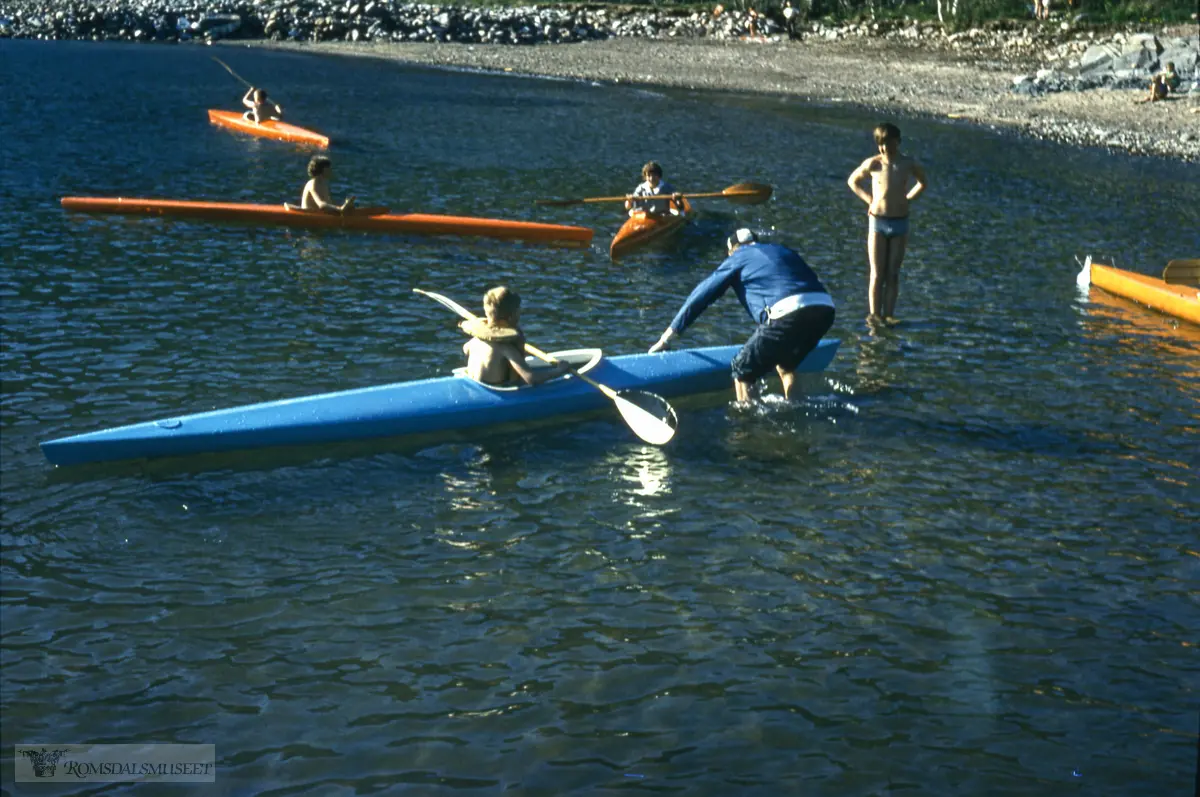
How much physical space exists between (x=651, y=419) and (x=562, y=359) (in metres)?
1.12

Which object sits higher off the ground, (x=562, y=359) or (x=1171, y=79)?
(x=1171, y=79)

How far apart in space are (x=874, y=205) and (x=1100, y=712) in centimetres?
743

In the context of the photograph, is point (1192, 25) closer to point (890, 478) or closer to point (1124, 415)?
point (1124, 415)

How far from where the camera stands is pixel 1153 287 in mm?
15469

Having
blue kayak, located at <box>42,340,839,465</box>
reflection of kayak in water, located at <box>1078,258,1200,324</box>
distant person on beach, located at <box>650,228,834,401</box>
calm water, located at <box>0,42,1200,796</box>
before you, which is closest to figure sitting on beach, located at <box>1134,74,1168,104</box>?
calm water, located at <box>0,42,1200,796</box>

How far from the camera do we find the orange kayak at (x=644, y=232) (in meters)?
17.1

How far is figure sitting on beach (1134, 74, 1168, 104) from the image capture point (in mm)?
30859

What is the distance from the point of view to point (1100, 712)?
6953 millimetres

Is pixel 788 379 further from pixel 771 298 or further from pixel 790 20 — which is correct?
pixel 790 20

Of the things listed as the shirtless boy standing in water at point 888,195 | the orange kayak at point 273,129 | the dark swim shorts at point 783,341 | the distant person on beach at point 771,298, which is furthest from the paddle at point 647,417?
the orange kayak at point 273,129

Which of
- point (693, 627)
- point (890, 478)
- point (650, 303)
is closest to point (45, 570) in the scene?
point (693, 627)

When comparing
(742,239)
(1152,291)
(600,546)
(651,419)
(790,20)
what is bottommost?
(600,546)

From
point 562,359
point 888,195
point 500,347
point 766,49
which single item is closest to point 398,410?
point 500,347

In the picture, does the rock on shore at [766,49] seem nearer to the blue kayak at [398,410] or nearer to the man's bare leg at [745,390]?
the man's bare leg at [745,390]
